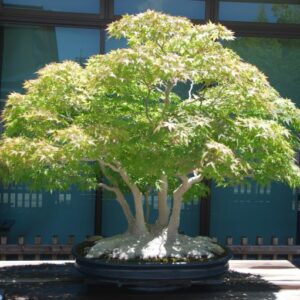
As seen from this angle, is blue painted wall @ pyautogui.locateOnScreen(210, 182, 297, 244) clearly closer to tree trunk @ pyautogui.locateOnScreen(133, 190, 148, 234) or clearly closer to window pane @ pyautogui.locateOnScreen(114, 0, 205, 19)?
window pane @ pyautogui.locateOnScreen(114, 0, 205, 19)

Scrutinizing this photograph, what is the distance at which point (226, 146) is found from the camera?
247 centimetres

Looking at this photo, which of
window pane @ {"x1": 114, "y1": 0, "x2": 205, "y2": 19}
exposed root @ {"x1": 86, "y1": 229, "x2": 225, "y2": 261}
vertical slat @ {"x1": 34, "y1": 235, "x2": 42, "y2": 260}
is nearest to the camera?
exposed root @ {"x1": 86, "y1": 229, "x2": 225, "y2": 261}

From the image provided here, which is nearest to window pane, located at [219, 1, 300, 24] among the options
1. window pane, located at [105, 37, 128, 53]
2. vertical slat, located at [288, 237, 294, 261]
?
window pane, located at [105, 37, 128, 53]

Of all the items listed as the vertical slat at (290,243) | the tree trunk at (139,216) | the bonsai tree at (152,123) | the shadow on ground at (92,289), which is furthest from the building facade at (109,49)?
the bonsai tree at (152,123)

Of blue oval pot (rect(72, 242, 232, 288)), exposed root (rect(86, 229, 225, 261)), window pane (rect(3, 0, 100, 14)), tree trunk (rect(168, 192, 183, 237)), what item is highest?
window pane (rect(3, 0, 100, 14))

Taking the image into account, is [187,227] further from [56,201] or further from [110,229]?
[56,201]

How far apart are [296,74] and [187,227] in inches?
59.5

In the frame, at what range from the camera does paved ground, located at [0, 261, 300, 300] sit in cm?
265

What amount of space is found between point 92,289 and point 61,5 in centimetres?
238

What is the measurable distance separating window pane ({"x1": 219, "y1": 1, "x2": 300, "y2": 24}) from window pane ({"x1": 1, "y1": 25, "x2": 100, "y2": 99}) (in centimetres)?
103

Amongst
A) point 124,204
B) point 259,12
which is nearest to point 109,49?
point 259,12

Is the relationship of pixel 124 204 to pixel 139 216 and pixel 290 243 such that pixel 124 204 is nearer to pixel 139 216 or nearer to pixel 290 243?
pixel 139 216

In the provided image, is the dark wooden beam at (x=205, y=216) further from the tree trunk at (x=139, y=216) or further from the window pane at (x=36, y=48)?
the tree trunk at (x=139, y=216)

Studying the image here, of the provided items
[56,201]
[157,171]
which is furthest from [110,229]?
[157,171]
